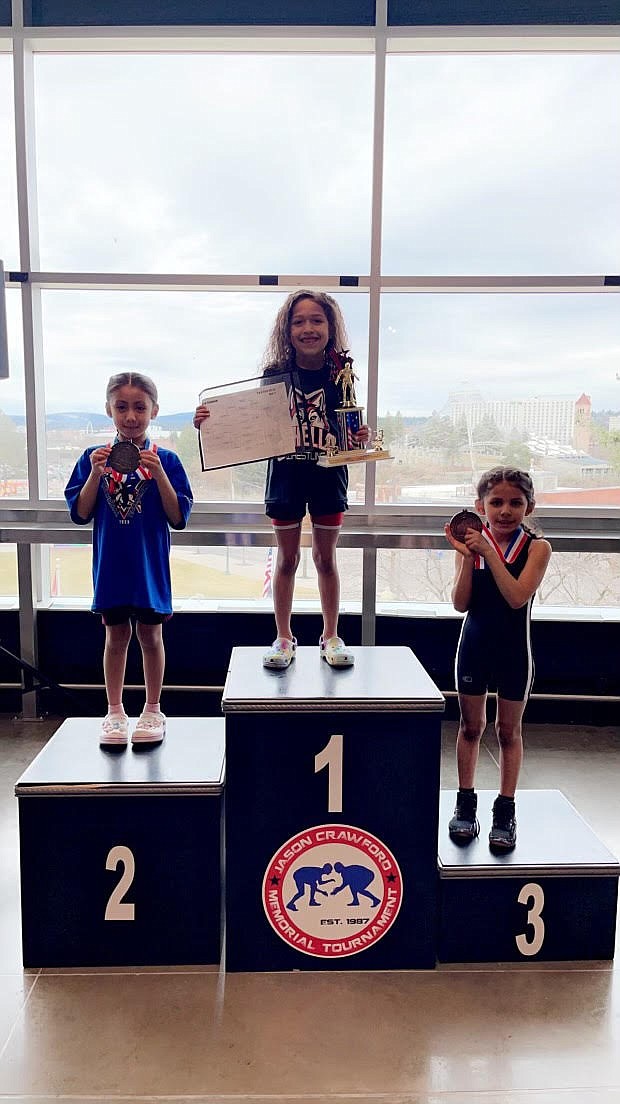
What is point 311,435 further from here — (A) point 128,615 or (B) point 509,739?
(B) point 509,739

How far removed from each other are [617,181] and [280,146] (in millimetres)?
1636

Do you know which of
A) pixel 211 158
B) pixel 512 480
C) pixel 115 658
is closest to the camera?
pixel 512 480

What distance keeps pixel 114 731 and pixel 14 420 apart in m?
2.23

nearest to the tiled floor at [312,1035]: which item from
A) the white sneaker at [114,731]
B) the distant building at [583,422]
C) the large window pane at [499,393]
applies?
the white sneaker at [114,731]

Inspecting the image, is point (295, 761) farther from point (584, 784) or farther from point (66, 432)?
point (66, 432)

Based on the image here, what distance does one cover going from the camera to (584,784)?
10.8ft

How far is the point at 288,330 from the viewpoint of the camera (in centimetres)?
242

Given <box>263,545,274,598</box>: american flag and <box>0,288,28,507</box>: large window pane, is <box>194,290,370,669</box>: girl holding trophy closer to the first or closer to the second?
<box>263,545,274,598</box>: american flag

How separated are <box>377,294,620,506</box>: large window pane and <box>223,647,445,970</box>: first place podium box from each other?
7.00ft

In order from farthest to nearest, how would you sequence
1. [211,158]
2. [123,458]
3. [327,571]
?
1. [211,158]
2. [327,571]
3. [123,458]

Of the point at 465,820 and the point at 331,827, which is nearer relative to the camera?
the point at 331,827

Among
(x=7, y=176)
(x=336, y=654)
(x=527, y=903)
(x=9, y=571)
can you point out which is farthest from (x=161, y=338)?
(x=527, y=903)

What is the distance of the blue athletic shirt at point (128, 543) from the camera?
230cm

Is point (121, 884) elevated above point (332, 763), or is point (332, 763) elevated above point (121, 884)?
point (332, 763)
